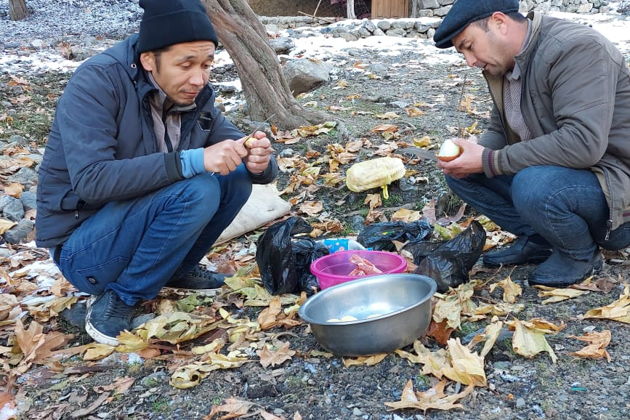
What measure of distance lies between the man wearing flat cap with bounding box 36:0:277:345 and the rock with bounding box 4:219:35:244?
1715 millimetres

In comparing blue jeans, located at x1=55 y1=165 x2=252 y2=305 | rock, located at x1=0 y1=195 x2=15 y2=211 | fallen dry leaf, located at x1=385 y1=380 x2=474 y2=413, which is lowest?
rock, located at x1=0 y1=195 x2=15 y2=211

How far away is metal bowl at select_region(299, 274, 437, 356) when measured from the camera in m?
2.64

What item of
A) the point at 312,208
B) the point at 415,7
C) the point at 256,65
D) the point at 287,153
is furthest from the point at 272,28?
the point at 312,208

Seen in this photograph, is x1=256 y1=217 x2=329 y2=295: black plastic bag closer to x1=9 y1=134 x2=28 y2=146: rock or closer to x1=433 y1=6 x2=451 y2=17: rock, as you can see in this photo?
x1=9 y1=134 x2=28 y2=146: rock

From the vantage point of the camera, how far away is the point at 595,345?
107 inches

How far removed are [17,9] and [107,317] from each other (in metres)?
16.7

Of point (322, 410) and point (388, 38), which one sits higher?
point (322, 410)

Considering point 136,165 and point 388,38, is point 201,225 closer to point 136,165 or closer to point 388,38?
point 136,165

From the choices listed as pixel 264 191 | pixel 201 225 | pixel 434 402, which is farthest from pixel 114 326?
pixel 264 191

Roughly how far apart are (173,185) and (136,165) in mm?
213

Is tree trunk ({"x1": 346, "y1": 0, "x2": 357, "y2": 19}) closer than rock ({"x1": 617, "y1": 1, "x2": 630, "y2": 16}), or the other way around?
rock ({"x1": 617, "y1": 1, "x2": 630, "y2": 16})

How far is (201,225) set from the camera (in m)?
3.27

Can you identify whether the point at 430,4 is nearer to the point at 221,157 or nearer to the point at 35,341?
the point at 221,157

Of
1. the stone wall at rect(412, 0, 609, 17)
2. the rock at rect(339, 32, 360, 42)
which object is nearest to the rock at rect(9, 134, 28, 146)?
the rock at rect(339, 32, 360, 42)
